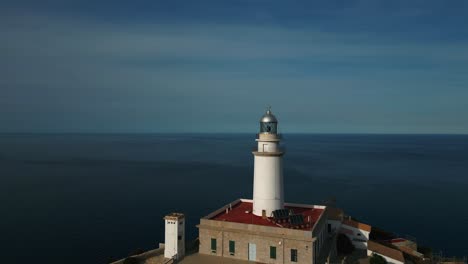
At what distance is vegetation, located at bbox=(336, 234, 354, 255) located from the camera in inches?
1083

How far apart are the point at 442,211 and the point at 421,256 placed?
101ft

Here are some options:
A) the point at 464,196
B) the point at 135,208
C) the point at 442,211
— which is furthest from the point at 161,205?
the point at 464,196

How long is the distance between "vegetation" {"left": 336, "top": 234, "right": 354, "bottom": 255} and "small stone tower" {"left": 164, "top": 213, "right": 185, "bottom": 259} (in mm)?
11951

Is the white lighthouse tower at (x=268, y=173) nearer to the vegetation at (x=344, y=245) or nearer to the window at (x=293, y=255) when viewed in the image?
the window at (x=293, y=255)

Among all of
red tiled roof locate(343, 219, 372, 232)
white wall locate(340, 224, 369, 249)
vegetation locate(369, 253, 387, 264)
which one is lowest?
vegetation locate(369, 253, 387, 264)

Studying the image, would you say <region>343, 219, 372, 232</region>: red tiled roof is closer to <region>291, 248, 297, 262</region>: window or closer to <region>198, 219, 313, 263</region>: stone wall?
<region>198, 219, 313, 263</region>: stone wall

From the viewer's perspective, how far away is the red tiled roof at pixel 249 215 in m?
24.9

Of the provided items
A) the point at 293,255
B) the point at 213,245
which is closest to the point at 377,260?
the point at 293,255

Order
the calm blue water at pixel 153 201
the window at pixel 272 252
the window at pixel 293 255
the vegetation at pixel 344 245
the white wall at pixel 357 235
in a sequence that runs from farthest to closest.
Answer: the calm blue water at pixel 153 201 → the white wall at pixel 357 235 → the vegetation at pixel 344 245 → the window at pixel 272 252 → the window at pixel 293 255

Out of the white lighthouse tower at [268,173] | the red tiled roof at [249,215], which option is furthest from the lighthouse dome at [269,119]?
the red tiled roof at [249,215]

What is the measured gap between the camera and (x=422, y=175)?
302 feet

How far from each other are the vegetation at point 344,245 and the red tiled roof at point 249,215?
8.29 feet

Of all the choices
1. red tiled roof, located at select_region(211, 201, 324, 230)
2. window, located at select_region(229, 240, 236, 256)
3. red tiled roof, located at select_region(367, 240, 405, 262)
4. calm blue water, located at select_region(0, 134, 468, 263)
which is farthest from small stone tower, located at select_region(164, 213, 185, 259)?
red tiled roof, located at select_region(367, 240, 405, 262)

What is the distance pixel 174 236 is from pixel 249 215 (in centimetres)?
580
